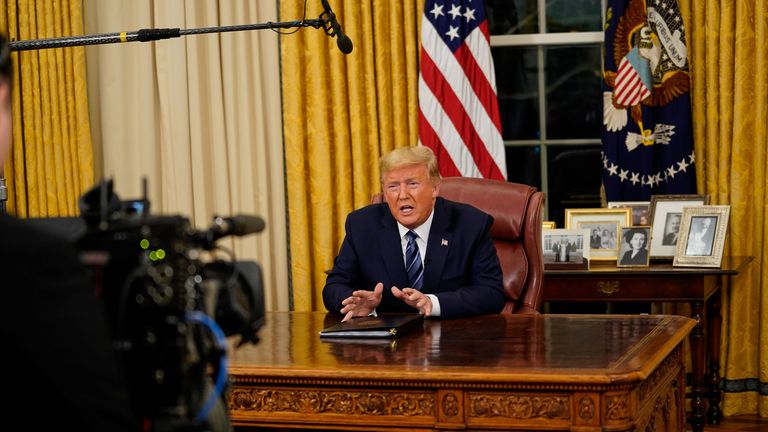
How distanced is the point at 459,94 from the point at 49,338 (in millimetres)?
4197

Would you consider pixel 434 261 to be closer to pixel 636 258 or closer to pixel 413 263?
pixel 413 263

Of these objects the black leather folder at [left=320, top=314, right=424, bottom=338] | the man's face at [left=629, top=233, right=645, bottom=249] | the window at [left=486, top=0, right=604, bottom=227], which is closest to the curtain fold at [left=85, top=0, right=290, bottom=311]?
the window at [left=486, top=0, right=604, bottom=227]

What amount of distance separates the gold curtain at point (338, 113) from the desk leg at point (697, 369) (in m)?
1.67

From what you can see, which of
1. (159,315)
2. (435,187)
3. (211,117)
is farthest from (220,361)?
(211,117)

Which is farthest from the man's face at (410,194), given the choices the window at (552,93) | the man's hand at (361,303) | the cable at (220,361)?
the cable at (220,361)

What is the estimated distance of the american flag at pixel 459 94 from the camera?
17.1 ft

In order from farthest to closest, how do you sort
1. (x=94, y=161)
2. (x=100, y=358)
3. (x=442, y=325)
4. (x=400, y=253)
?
(x=94, y=161)
(x=400, y=253)
(x=442, y=325)
(x=100, y=358)

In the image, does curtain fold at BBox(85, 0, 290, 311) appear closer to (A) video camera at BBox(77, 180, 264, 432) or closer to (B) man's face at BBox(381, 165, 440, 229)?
(B) man's face at BBox(381, 165, 440, 229)

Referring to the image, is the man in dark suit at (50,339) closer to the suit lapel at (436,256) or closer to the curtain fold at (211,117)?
the suit lapel at (436,256)

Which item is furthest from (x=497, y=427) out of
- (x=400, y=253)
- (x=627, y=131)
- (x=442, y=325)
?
(x=627, y=131)

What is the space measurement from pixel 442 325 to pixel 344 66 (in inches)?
91.9

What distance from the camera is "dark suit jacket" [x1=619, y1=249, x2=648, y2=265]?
15.5ft

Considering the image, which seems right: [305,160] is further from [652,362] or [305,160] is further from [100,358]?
[100,358]

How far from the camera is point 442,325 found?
3.37m
